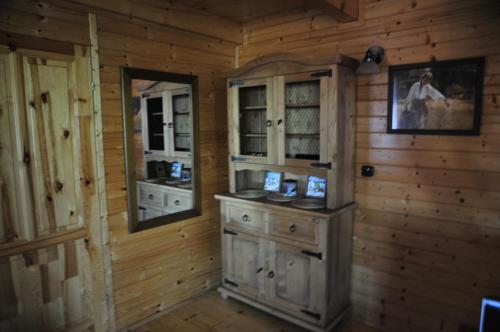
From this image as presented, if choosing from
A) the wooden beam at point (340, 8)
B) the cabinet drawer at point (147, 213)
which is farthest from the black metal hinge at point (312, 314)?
the wooden beam at point (340, 8)

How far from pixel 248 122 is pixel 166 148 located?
793mm

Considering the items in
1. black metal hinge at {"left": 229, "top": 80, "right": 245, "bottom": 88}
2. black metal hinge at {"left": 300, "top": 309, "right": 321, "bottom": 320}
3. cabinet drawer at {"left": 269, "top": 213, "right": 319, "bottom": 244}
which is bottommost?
black metal hinge at {"left": 300, "top": 309, "right": 321, "bottom": 320}

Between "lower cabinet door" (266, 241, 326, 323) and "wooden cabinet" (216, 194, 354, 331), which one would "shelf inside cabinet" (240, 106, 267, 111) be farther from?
"lower cabinet door" (266, 241, 326, 323)

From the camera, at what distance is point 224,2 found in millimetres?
2662

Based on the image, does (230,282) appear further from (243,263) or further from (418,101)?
(418,101)

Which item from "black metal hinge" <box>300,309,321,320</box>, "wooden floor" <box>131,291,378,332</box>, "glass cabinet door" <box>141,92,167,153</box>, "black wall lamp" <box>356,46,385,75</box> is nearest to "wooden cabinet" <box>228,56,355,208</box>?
"black wall lamp" <box>356,46,385,75</box>

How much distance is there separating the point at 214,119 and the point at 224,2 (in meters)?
0.97

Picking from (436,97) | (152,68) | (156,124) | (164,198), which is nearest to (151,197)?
(164,198)

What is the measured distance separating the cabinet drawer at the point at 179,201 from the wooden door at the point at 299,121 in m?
0.95

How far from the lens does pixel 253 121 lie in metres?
2.93

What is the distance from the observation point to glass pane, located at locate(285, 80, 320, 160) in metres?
2.51

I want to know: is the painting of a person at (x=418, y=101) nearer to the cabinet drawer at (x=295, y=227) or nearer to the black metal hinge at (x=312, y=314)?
the cabinet drawer at (x=295, y=227)

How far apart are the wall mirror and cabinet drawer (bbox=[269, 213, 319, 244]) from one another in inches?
30.9

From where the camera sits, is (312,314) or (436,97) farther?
(312,314)
